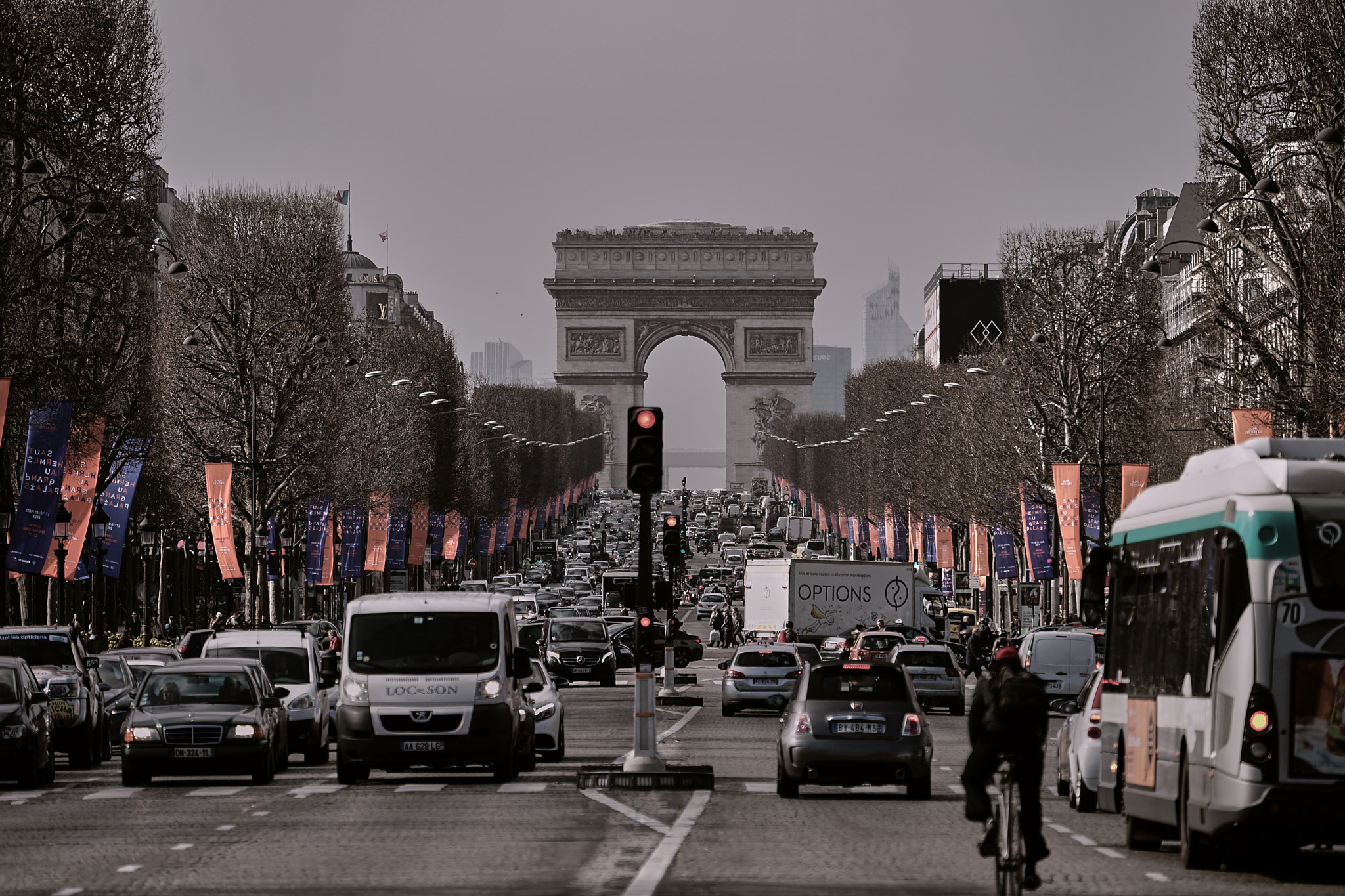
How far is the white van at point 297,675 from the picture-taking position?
3033cm

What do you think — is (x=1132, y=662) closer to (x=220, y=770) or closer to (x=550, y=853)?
(x=550, y=853)

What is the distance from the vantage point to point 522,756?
2691 centimetres

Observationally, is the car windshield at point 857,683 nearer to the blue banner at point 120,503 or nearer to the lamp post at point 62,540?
the lamp post at point 62,540

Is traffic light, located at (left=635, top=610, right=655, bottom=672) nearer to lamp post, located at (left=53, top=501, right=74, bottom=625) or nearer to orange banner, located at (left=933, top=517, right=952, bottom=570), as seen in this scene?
lamp post, located at (left=53, top=501, right=74, bottom=625)

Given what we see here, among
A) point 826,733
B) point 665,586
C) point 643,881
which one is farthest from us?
point 665,586

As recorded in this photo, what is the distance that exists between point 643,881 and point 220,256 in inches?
1914

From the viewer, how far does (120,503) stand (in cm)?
4747

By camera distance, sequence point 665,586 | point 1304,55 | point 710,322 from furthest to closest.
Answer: point 710,322, point 1304,55, point 665,586

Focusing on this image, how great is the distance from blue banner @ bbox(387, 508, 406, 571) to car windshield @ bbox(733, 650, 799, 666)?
3307 cm

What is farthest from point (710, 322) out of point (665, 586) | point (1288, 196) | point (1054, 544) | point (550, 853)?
point (550, 853)

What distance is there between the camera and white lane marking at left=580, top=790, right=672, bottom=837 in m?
19.0

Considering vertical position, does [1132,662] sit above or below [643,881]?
above

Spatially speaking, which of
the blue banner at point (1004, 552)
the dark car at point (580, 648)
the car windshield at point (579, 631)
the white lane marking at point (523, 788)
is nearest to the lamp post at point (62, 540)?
the dark car at point (580, 648)

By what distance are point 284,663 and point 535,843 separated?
13.9 metres
